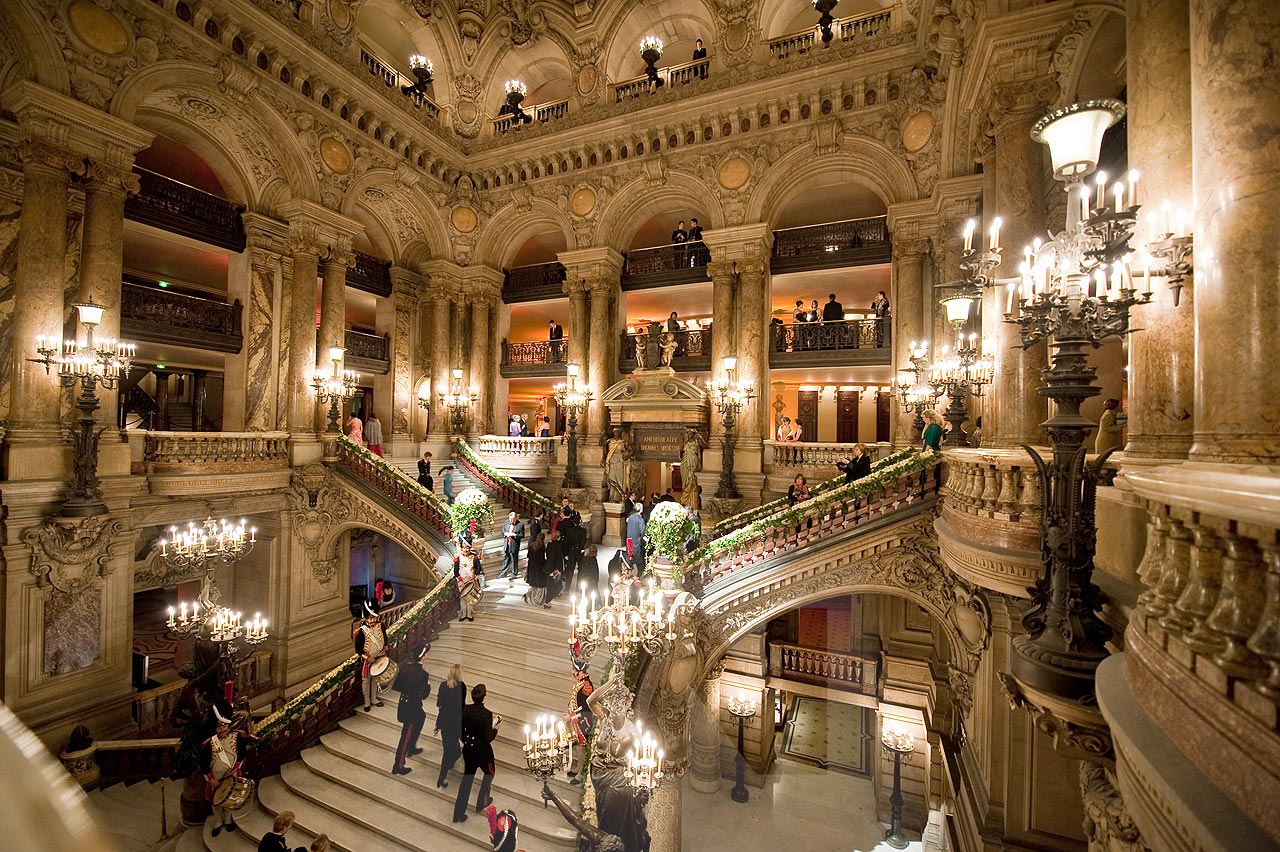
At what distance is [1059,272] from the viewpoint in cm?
338

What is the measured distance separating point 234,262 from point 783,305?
1552 cm

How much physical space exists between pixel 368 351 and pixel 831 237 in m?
13.8

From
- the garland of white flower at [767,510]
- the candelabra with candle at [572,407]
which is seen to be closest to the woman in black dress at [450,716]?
the garland of white flower at [767,510]

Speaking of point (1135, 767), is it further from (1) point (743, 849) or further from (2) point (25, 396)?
(2) point (25, 396)

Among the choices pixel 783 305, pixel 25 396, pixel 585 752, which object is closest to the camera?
pixel 585 752

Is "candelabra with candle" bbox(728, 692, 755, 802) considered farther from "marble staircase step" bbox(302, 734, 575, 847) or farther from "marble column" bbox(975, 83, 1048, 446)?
"marble column" bbox(975, 83, 1048, 446)

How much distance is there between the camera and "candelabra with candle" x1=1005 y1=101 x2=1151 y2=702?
321cm

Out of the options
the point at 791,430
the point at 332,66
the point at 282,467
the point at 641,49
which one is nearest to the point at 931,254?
the point at 791,430

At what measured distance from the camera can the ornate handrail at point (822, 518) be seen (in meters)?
Result: 8.38

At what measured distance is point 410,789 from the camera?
24.6 ft

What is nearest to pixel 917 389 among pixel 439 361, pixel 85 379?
pixel 439 361

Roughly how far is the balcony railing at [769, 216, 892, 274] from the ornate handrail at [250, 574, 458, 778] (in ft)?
38.0

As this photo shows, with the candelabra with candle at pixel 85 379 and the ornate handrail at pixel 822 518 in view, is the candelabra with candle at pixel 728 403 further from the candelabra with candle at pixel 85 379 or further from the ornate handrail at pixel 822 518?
the candelabra with candle at pixel 85 379

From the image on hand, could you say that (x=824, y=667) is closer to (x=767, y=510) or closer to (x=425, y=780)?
(x=767, y=510)
